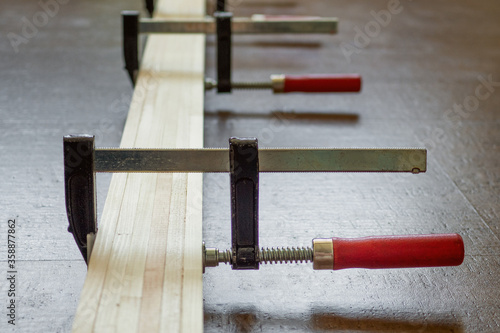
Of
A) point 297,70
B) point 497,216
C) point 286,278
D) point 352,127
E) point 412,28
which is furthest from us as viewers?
point 412,28

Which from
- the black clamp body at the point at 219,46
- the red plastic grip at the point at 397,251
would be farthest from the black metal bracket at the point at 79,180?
the black clamp body at the point at 219,46

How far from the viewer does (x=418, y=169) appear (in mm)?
1364

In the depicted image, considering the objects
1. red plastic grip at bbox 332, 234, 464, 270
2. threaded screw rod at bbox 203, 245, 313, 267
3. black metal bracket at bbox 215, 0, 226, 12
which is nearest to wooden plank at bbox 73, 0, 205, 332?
threaded screw rod at bbox 203, 245, 313, 267

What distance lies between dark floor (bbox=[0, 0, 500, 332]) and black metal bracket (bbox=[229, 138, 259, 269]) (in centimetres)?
10

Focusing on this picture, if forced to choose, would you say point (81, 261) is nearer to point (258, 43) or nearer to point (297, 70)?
point (297, 70)

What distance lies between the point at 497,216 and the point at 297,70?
5.00ft

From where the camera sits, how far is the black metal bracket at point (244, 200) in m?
1.27

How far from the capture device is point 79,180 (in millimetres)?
1275

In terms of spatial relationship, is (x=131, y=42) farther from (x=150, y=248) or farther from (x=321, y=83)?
(x=150, y=248)

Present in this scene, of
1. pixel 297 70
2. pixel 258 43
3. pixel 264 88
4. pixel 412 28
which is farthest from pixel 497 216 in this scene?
pixel 412 28

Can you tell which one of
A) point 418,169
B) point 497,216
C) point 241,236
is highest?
point 418,169

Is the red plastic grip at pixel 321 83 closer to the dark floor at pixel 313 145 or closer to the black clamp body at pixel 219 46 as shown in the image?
the dark floor at pixel 313 145

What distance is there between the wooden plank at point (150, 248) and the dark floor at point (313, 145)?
12 centimetres

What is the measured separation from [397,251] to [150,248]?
19.3 inches
